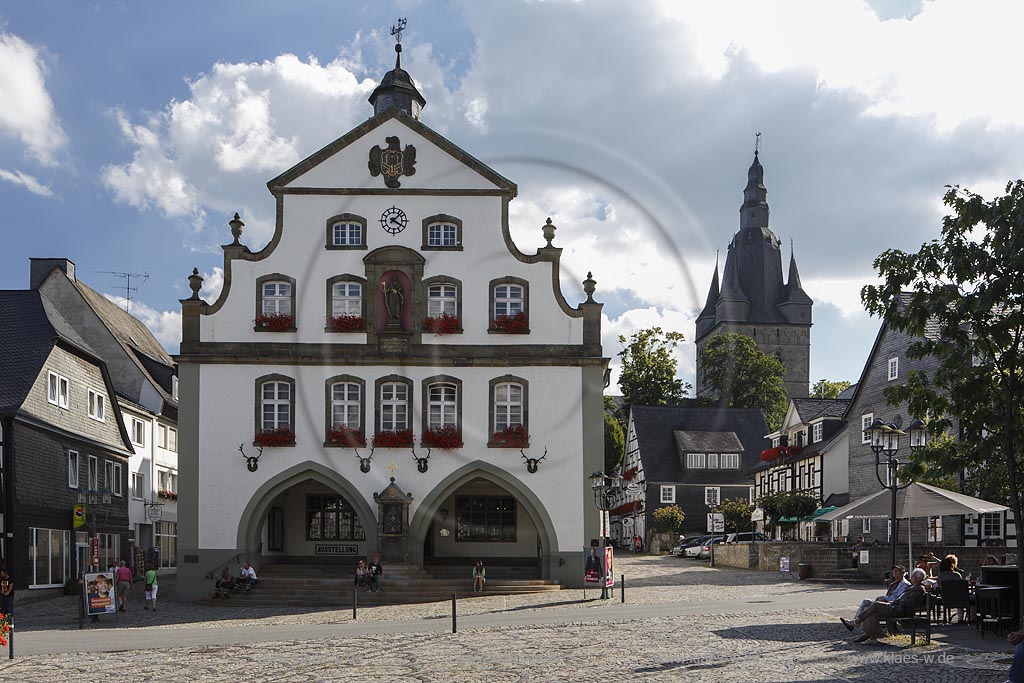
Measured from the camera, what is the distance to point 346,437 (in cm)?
3491

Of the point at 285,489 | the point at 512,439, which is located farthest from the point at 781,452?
the point at 285,489

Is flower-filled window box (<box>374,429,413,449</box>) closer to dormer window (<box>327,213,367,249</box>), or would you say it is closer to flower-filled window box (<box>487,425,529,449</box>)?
flower-filled window box (<box>487,425,529,449</box>)

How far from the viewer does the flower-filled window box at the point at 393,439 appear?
34875mm

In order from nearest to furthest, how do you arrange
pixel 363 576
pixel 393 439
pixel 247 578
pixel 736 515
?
pixel 363 576
pixel 247 578
pixel 393 439
pixel 736 515

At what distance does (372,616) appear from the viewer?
27234mm

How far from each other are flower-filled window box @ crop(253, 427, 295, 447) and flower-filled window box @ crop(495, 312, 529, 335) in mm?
7331

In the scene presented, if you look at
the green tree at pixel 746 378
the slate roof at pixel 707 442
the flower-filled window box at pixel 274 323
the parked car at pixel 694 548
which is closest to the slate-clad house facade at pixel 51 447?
the flower-filled window box at pixel 274 323

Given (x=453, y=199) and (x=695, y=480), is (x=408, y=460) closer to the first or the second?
(x=453, y=199)

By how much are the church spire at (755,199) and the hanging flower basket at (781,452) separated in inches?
2510

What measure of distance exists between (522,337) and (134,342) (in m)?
27.1

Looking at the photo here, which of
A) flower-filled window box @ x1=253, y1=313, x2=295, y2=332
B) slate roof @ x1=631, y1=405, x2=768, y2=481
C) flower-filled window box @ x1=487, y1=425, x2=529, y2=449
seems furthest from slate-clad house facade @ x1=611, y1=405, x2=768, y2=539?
flower-filled window box @ x1=253, y1=313, x2=295, y2=332

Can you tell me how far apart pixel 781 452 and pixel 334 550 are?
33144 millimetres

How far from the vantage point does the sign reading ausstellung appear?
38.0 meters

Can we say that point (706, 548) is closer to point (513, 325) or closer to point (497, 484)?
point (497, 484)
